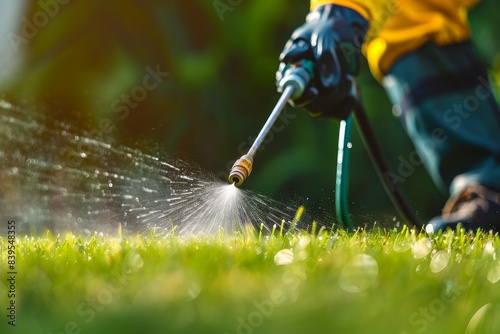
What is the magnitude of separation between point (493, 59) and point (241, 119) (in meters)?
1.01

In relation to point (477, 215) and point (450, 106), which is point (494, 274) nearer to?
point (477, 215)

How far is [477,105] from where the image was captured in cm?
229

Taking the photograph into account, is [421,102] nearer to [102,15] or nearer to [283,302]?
[102,15]

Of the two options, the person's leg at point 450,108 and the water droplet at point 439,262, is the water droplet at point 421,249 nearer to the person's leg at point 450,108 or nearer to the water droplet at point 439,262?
the water droplet at point 439,262

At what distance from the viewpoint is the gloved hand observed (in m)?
1.77

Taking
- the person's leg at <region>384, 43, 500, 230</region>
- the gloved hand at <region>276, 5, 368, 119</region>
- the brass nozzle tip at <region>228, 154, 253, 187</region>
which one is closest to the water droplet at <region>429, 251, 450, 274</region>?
the brass nozzle tip at <region>228, 154, 253, 187</region>

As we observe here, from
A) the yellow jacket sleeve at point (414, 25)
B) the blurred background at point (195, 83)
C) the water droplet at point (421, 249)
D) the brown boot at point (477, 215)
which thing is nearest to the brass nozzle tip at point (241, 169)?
the water droplet at point (421, 249)

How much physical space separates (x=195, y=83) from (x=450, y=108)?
1.04 metres

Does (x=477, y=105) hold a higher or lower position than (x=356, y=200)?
higher

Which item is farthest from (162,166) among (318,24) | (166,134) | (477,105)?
(477,105)

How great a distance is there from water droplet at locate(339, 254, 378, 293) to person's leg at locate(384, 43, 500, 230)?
1168mm

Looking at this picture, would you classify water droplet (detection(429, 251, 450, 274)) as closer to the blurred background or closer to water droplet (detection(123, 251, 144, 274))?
water droplet (detection(123, 251, 144, 274))

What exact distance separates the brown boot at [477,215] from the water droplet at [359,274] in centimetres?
93

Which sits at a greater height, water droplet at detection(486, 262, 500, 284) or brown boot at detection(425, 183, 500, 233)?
water droplet at detection(486, 262, 500, 284)
